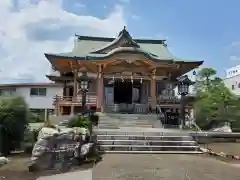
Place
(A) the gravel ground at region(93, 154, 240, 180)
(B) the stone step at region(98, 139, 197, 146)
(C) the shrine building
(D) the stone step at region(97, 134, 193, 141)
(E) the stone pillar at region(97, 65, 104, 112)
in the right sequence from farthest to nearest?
(C) the shrine building, (E) the stone pillar at region(97, 65, 104, 112), (D) the stone step at region(97, 134, 193, 141), (B) the stone step at region(98, 139, 197, 146), (A) the gravel ground at region(93, 154, 240, 180)

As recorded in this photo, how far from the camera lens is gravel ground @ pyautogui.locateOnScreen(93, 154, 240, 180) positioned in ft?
27.1

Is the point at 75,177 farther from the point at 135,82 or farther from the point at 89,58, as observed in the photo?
the point at 135,82

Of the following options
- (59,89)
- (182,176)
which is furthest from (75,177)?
(59,89)

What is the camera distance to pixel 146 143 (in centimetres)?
1347

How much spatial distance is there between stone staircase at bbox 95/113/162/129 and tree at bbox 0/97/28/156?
5987 millimetres

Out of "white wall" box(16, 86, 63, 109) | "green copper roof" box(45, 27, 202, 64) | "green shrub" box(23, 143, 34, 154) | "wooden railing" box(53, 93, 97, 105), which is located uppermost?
"green copper roof" box(45, 27, 202, 64)

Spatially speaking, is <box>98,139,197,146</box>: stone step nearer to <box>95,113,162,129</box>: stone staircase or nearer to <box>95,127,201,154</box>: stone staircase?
<box>95,127,201,154</box>: stone staircase

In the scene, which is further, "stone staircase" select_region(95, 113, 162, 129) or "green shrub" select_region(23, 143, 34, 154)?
"stone staircase" select_region(95, 113, 162, 129)

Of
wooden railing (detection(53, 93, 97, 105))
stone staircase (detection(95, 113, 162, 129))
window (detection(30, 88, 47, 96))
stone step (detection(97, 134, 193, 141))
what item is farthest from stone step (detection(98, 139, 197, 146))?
window (detection(30, 88, 47, 96))

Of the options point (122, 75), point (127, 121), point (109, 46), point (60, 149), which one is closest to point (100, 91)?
point (122, 75)

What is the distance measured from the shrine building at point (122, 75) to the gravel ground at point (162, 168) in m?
11.2

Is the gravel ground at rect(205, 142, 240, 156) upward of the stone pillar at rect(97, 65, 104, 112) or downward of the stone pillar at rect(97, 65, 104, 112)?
downward

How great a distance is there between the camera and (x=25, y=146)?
13.8 metres

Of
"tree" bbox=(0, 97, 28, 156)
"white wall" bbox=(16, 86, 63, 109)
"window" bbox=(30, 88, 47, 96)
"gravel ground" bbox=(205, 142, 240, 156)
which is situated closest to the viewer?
"tree" bbox=(0, 97, 28, 156)
